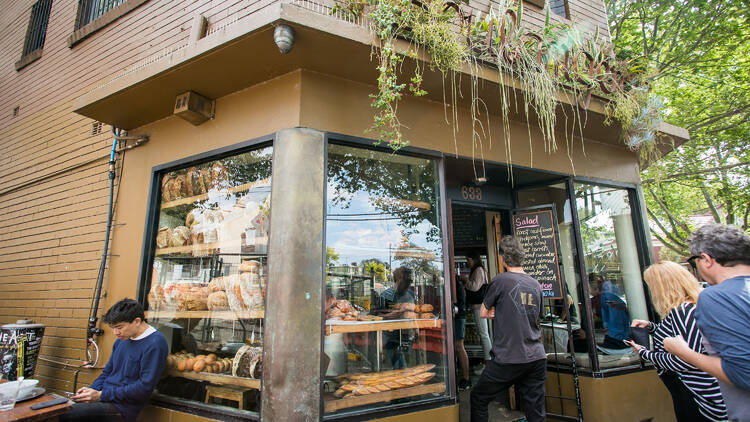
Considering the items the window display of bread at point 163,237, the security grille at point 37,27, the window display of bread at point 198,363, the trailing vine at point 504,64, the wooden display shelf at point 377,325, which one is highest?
the security grille at point 37,27

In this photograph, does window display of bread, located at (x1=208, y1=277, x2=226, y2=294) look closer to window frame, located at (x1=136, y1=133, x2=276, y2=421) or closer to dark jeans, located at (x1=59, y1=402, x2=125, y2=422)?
window frame, located at (x1=136, y1=133, x2=276, y2=421)

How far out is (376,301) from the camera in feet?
12.5

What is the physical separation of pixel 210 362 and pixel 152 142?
2626mm

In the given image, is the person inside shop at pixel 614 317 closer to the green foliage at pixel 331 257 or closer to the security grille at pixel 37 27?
the green foliage at pixel 331 257

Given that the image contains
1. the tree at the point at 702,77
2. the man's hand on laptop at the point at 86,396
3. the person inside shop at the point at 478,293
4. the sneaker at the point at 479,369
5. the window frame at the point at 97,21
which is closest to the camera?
the man's hand on laptop at the point at 86,396

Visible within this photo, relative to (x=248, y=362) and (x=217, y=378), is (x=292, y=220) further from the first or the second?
(x=217, y=378)

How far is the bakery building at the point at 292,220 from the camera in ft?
10.3

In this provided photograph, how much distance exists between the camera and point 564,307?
462 cm

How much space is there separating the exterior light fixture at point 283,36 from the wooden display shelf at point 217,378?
2695mm

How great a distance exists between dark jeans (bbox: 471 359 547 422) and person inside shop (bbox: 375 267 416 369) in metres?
0.76

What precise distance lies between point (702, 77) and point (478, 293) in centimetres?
869

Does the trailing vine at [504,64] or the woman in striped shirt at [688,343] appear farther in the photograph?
the trailing vine at [504,64]

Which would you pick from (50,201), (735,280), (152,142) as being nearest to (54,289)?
(50,201)

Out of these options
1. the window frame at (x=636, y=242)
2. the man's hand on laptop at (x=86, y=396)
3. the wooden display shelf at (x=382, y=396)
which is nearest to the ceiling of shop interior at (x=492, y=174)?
the window frame at (x=636, y=242)
